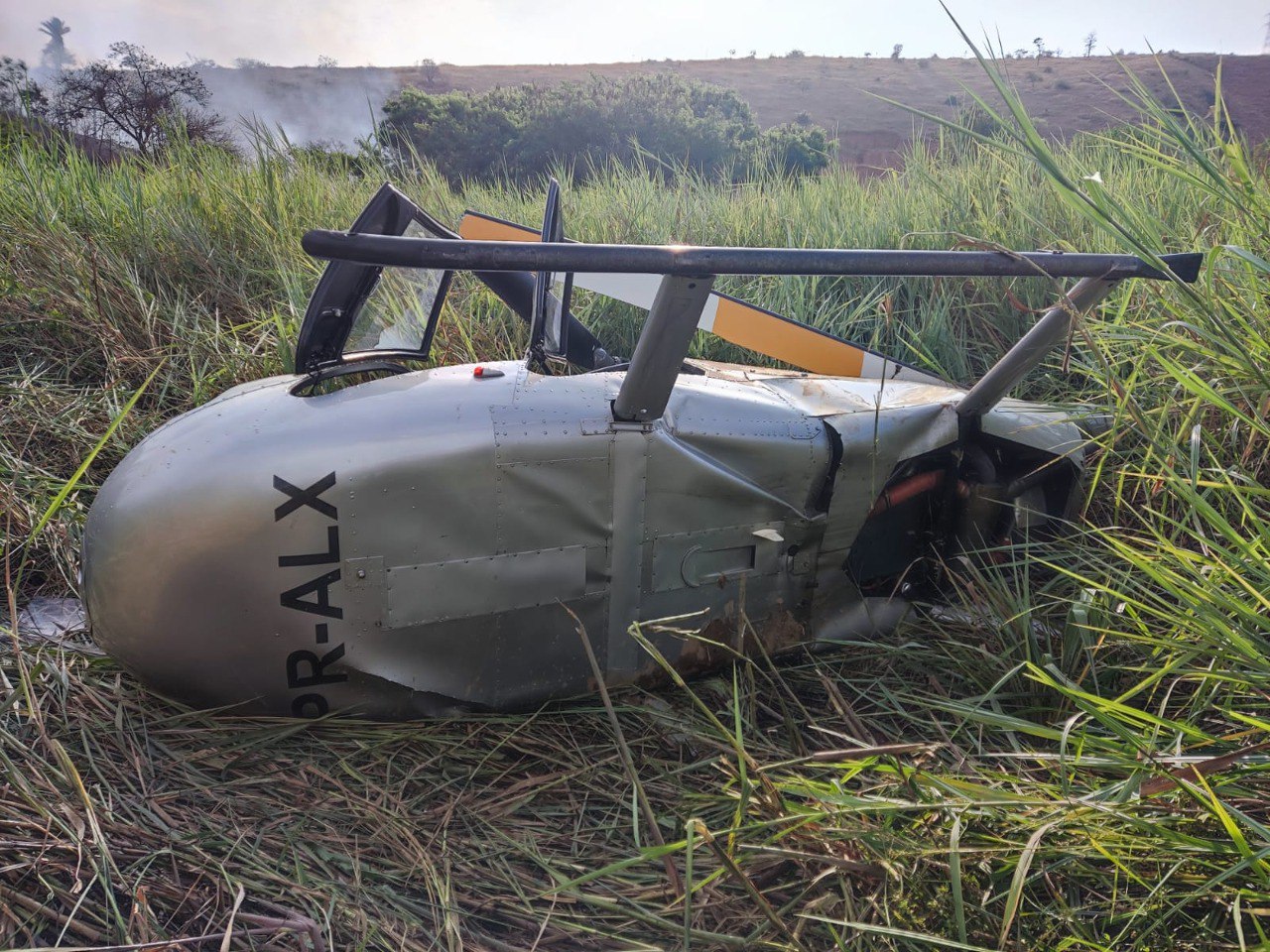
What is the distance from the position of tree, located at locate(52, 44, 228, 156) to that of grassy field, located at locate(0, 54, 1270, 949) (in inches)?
172

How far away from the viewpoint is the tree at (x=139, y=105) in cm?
695

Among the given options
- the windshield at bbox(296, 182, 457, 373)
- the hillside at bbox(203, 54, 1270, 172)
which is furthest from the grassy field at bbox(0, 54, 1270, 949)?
the hillside at bbox(203, 54, 1270, 172)

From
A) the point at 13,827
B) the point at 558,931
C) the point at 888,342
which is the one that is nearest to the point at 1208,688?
the point at 558,931

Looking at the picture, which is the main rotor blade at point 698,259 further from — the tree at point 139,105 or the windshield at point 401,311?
the tree at point 139,105

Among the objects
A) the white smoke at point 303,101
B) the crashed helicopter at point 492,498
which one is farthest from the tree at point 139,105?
the crashed helicopter at point 492,498

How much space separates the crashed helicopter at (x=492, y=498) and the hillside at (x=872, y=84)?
19.9m

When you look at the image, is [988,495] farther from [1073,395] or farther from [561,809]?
[561,809]

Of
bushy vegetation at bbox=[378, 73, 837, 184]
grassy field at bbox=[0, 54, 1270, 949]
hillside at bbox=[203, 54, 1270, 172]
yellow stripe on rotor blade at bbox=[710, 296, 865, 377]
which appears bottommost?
grassy field at bbox=[0, 54, 1270, 949]

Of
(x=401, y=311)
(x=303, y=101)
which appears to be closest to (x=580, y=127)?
(x=303, y=101)

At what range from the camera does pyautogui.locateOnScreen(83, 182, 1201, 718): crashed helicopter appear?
6.39ft

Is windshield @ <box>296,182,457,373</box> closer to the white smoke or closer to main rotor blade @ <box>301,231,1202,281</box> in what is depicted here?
main rotor blade @ <box>301,231,1202,281</box>

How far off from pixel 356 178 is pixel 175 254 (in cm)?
219

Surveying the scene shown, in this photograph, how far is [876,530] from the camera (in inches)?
115

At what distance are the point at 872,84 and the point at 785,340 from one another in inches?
1173
